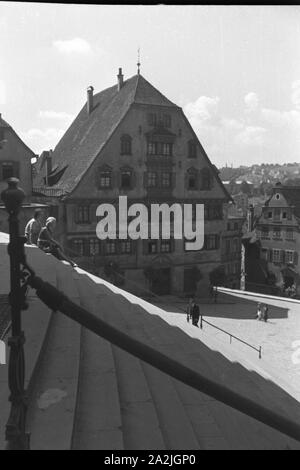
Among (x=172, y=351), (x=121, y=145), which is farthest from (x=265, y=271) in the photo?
(x=172, y=351)

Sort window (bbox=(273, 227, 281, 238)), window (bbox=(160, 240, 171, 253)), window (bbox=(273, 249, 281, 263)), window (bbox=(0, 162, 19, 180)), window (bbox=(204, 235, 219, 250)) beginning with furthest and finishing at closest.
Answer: window (bbox=(273, 249, 281, 263)), window (bbox=(273, 227, 281, 238)), window (bbox=(204, 235, 219, 250)), window (bbox=(160, 240, 171, 253)), window (bbox=(0, 162, 19, 180))

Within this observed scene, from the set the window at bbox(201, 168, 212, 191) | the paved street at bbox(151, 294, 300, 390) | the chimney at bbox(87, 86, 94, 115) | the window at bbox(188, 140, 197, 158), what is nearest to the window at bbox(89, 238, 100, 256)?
the paved street at bbox(151, 294, 300, 390)

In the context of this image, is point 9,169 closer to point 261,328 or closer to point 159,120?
point 159,120

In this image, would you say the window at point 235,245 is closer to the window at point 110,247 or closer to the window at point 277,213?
the window at point 277,213

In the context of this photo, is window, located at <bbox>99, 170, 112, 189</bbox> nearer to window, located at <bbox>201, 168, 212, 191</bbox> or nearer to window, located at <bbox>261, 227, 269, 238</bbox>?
window, located at <bbox>201, 168, 212, 191</bbox>

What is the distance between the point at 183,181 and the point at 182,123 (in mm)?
3243

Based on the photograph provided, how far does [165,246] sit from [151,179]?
12.9 ft

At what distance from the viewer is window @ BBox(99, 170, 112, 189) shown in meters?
24.6

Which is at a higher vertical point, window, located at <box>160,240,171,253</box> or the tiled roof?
the tiled roof

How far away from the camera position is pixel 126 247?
84.3ft

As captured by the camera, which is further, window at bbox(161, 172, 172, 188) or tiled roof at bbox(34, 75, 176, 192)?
window at bbox(161, 172, 172, 188)

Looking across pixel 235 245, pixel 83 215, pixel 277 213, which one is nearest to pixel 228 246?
pixel 235 245

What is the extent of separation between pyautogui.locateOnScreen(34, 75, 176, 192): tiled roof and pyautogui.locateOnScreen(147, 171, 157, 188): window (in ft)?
10.3

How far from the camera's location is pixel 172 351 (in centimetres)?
641
